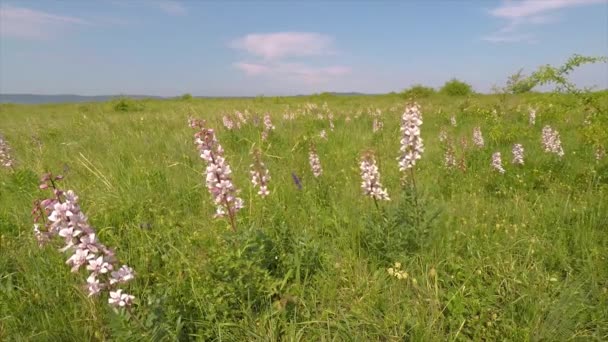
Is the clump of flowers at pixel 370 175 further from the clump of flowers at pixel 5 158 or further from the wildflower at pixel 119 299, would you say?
the clump of flowers at pixel 5 158

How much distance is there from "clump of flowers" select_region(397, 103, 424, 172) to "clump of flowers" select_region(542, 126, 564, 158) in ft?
11.8

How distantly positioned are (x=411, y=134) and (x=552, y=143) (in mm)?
3878

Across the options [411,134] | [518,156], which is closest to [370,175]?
[411,134]

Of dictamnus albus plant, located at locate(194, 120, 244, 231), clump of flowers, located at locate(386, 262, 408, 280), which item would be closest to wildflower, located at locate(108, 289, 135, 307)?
dictamnus albus plant, located at locate(194, 120, 244, 231)

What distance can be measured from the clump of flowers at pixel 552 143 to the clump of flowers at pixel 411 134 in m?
3.61

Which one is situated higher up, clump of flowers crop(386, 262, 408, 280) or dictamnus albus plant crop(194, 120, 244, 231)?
dictamnus albus plant crop(194, 120, 244, 231)

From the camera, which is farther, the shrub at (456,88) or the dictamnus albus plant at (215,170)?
the shrub at (456,88)

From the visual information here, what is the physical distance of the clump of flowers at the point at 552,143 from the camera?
17.1 ft

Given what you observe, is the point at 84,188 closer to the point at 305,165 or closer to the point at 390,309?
the point at 305,165

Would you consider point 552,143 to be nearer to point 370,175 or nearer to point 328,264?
point 370,175

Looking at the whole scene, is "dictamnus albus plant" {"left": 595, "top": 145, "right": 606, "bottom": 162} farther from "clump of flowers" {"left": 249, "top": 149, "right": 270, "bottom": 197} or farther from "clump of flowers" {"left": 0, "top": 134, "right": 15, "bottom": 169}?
"clump of flowers" {"left": 0, "top": 134, "right": 15, "bottom": 169}

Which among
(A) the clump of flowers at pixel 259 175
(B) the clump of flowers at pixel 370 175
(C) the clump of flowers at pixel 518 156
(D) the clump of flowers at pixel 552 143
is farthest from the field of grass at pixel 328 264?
(D) the clump of flowers at pixel 552 143

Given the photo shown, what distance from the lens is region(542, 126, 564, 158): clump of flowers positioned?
17.1 ft

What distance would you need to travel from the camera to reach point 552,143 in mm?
5344
